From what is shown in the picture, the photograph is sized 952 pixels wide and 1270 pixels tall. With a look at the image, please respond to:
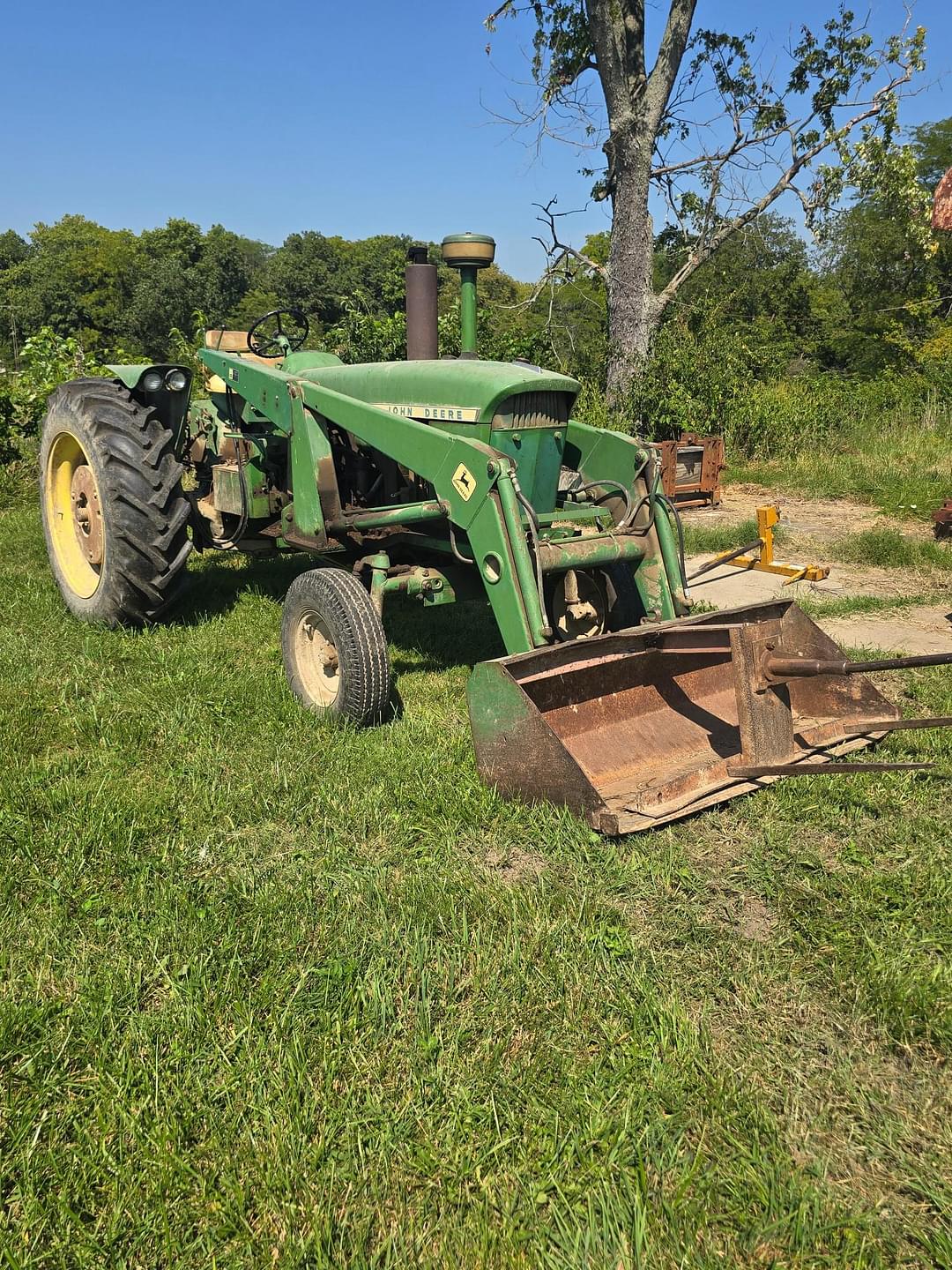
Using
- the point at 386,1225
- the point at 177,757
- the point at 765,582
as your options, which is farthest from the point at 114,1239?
the point at 765,582

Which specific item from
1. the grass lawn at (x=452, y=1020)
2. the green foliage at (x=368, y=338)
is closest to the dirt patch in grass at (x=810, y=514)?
the green foliage at (x=368, y=338)

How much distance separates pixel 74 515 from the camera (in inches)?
239

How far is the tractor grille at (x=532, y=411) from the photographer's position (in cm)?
434

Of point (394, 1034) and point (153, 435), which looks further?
point (153, 435)

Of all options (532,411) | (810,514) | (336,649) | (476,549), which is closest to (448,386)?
(532,411)

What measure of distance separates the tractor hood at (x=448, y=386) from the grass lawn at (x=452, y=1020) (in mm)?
1660

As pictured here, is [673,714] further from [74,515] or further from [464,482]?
[74,515]

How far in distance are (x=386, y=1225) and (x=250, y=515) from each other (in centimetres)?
443

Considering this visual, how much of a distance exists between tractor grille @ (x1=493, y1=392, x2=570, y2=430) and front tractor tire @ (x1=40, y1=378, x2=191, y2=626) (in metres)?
2.03

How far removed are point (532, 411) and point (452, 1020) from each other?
9.51ft

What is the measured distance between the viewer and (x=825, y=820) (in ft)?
11.1

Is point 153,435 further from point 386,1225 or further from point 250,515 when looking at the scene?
point 386,1225

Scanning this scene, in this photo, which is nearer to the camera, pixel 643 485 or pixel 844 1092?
pixel 844 1092

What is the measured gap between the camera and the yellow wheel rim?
5.84 metres
